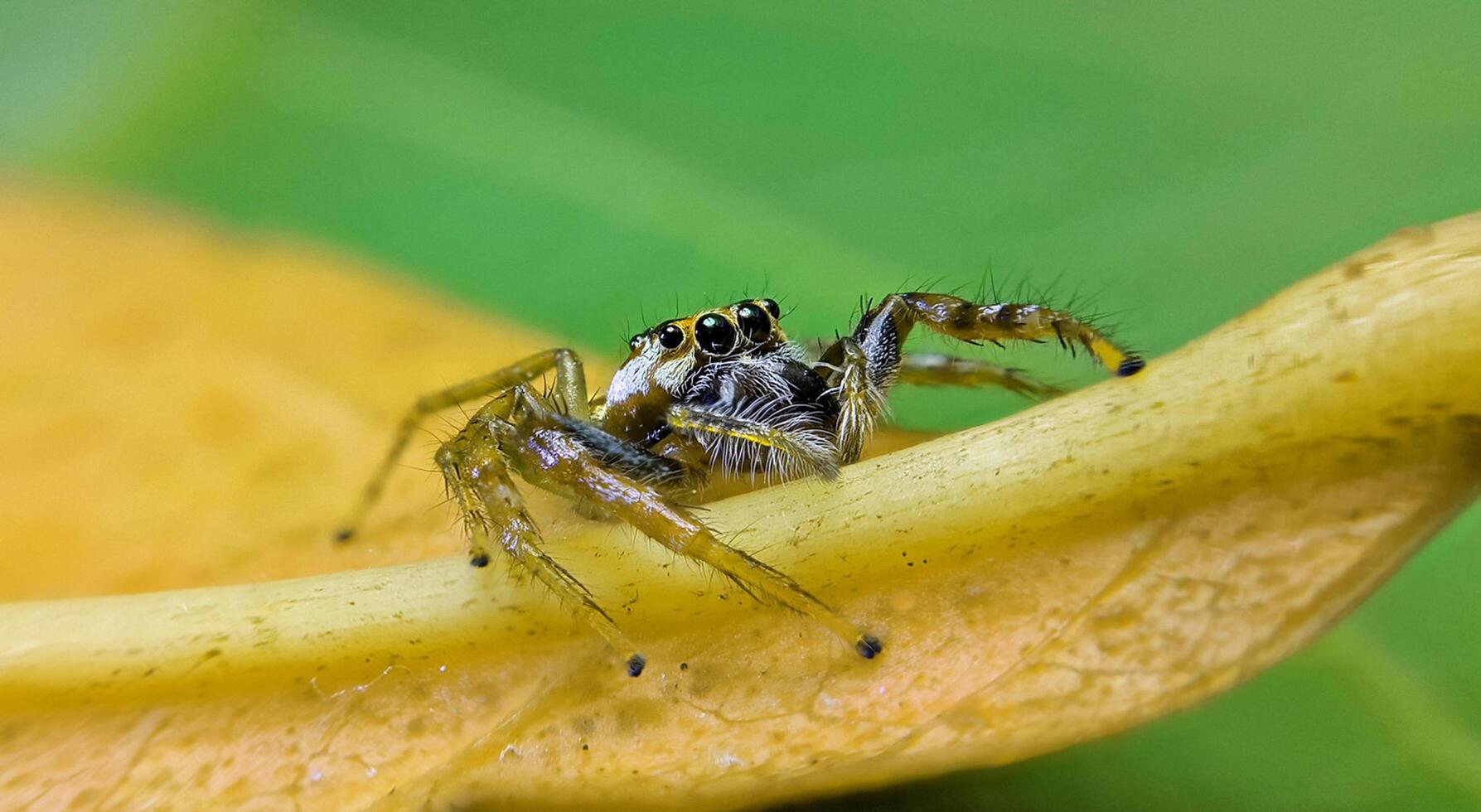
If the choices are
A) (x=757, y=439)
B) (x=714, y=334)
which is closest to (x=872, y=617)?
(x=757, y=439)

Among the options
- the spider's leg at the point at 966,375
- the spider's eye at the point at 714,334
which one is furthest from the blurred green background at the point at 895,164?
the spider's eye at the point at 714,334

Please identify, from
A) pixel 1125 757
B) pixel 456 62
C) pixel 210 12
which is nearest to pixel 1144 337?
pixel 1125 757

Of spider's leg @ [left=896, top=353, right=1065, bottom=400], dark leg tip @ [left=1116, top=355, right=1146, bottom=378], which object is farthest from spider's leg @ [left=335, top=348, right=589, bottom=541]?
dark leg tip @ [left=1116, top=355, right=1146, bottom=378]

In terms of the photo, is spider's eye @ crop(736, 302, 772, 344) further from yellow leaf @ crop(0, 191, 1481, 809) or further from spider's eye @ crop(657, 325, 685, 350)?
yellow leaf @ crop(0, 191, 1481, 809)

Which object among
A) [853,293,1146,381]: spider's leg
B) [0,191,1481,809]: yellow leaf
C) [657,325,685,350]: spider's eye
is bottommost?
[0,191,1481,809]: yellow leaf

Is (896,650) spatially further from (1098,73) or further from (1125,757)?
(1098,73)

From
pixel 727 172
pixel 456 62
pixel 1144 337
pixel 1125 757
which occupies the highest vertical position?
pixel 456 62

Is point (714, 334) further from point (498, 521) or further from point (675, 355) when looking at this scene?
point (498, 521)

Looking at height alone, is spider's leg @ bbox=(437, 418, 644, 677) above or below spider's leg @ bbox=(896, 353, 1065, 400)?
below
